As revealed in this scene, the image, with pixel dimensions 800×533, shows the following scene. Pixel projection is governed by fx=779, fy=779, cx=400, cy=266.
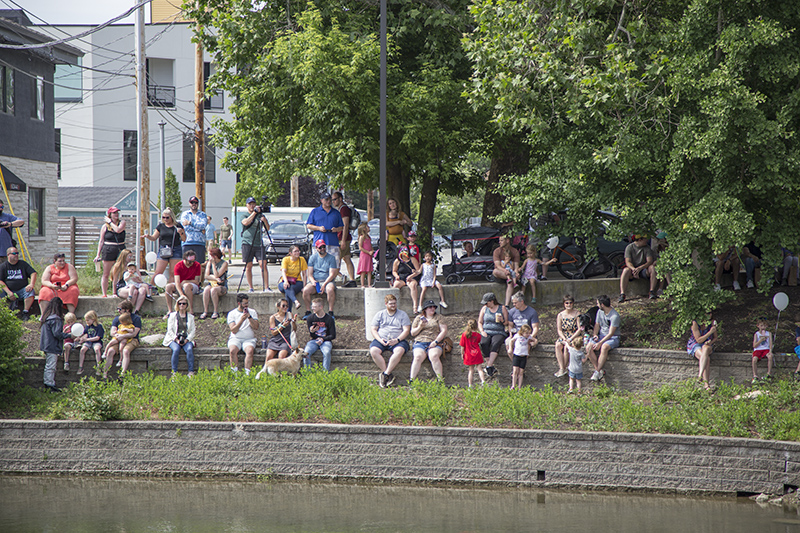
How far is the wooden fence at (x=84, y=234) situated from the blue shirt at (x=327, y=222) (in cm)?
1022

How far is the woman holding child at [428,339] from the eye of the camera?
41.1 ft

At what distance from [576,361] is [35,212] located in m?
19.3

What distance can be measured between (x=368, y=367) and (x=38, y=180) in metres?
16.5

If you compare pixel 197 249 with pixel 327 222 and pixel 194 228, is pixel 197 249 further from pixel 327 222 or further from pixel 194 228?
pixel 327 222

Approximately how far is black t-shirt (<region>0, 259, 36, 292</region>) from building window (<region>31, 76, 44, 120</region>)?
39.9 feet

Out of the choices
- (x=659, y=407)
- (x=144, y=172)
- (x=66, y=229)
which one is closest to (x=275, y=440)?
(x=659, y=407)

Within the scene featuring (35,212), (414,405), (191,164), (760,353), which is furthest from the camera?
(191,164)

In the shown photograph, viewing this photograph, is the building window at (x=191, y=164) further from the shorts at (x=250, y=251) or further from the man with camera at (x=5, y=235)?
the shorts at (x=250, y=251)

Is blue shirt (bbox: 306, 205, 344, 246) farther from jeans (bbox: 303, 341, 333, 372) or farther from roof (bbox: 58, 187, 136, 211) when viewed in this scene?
roof (bbox: 58, 187, 136, 211)

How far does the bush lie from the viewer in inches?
460

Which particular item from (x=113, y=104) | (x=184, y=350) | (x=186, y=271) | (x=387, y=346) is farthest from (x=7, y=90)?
(x=113, y=104)

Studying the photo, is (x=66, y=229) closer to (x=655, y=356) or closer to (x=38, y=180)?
(x=38, y=180)

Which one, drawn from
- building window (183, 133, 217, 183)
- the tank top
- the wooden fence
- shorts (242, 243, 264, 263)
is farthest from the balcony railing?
the tank top

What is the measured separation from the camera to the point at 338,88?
14867 mm
